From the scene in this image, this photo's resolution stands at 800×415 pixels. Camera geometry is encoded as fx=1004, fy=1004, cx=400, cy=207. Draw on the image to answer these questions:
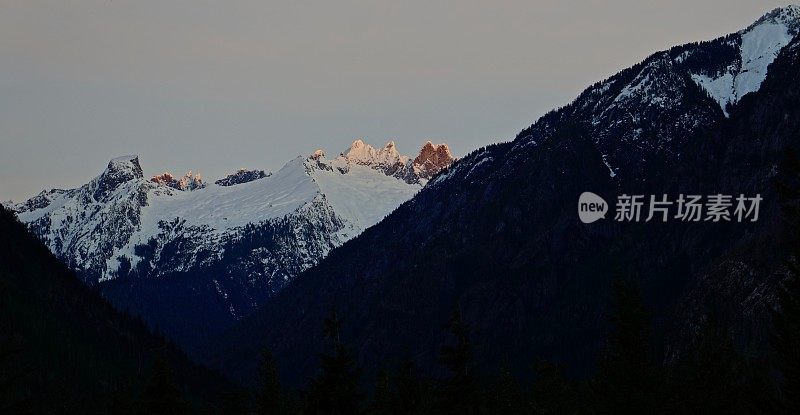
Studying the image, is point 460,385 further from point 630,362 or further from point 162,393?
point 162,393

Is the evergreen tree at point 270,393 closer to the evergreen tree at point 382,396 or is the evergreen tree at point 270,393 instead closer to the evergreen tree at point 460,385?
the evergreen tree at point 382,396

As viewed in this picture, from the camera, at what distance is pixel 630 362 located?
68.6 meters

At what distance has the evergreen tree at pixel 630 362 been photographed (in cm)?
6844

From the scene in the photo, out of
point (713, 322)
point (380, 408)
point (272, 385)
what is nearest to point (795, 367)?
point (713, 322)

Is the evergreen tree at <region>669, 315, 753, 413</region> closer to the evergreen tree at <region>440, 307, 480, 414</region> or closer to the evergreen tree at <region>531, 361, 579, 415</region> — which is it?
the evergreen tree at <region>440, 307, 480, 414</region>

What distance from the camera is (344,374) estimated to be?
5950 cm

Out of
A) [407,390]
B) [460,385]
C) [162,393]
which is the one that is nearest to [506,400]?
[407,390]

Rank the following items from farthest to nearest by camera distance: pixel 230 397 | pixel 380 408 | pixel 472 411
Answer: pixel 230 397, pixel 380 408, pixel 472 411

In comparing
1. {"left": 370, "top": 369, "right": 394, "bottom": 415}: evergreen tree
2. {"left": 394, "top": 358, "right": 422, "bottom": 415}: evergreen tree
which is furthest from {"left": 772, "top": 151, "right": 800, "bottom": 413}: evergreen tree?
{"left": 370, "top": 369, "right": 394, "bottom": 415}: evergreen tree

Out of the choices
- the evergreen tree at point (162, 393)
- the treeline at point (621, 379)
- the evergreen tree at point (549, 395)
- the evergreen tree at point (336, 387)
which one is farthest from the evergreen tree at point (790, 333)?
the evergreen tree at point (549, 395)

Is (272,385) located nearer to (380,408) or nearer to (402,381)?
(380,408)

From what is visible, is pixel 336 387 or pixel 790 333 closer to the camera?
pixel 790 333

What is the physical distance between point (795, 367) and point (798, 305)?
2.84 metres

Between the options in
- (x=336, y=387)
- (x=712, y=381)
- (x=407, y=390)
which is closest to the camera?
(x=336, y=387)
